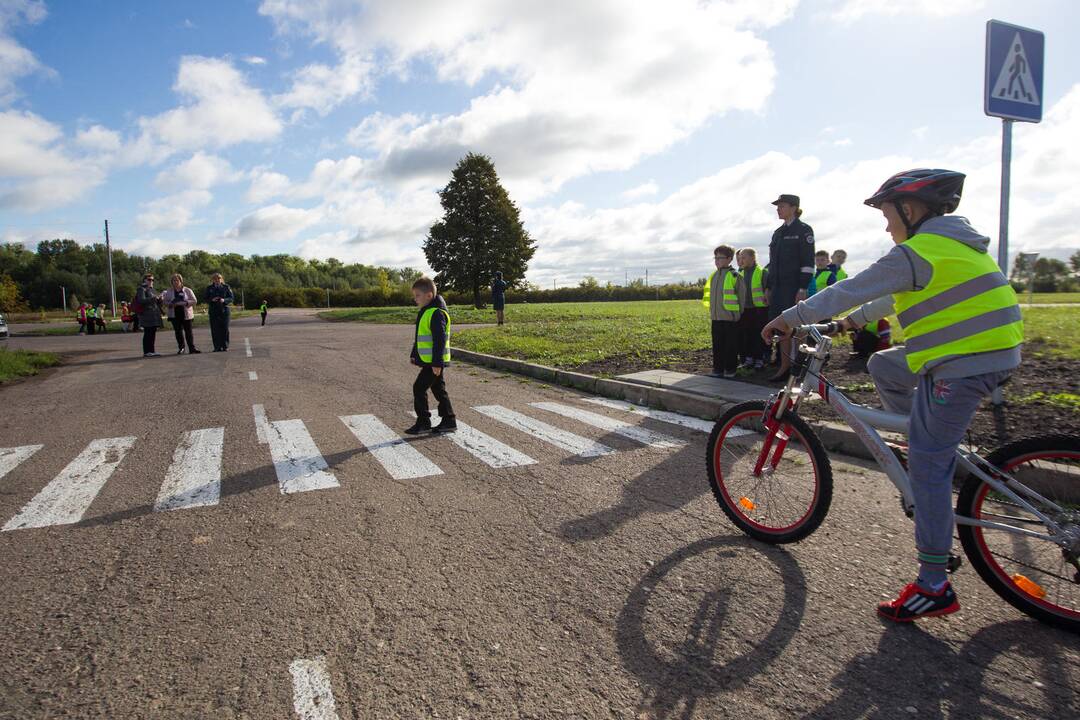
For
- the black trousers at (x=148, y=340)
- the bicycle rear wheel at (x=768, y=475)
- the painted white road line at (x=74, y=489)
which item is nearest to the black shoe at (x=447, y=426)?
the painted white road line at (x=74, y=489)

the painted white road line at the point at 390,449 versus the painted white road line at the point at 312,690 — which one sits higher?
the painted white road line at the point at 390,449

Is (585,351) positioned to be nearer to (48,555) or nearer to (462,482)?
(462,482)

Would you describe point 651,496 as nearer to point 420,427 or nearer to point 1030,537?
point 1030,537

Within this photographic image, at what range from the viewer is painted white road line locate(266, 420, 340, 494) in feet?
16.2

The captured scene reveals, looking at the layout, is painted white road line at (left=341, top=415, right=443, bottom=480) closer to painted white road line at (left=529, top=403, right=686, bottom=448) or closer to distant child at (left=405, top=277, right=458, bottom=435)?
distant child at (left=405, top=277, right=458, bottom=435)

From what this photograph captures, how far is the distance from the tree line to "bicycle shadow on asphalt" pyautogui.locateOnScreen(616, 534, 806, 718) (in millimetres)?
69993

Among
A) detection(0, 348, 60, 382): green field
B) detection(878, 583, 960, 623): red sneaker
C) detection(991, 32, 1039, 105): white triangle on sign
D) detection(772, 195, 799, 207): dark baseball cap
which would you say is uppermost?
detection(991, 32, 1039, 105): white triangle on sign

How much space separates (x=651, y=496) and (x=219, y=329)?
1543 centimetres

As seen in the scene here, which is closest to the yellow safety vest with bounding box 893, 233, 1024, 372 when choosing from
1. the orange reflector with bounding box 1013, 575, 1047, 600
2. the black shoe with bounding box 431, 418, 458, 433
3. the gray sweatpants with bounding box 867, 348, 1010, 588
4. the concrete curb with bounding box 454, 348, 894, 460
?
the gray sweatpants with bounding box 867, 348, 1010, 588

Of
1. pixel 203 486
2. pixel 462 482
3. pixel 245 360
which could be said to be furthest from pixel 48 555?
pixel 245 360

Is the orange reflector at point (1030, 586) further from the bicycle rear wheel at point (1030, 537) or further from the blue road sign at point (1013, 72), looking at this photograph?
the blue road sign at point (1013, 72)

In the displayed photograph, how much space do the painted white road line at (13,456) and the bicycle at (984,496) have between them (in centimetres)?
633

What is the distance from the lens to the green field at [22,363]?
12.2 metres

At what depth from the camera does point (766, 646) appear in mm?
2664
